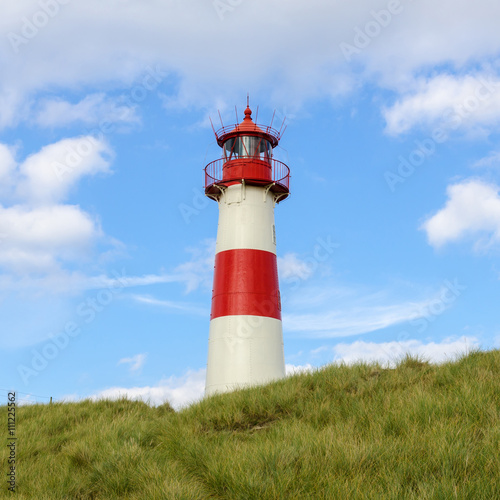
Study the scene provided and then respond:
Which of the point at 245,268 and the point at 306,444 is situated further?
the point at 245,268

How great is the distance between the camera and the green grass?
5695 mm

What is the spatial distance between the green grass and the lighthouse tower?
532 cm

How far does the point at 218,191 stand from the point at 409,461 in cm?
1321

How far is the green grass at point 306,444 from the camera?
570 cm

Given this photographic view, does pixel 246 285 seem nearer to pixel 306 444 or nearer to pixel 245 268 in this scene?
pixel 245 268

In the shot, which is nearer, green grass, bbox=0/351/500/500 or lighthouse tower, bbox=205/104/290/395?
green grass, bbox=0/351/500/500

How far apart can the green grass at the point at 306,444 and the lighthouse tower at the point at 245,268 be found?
5.32 metres

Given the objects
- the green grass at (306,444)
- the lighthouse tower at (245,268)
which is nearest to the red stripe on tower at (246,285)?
the lighthouse tower at (245,268)

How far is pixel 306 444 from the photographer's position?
22.0 ft

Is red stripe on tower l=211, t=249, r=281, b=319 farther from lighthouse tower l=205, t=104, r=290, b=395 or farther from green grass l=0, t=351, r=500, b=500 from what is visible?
green grass l=0, t=351, r=500, b=500

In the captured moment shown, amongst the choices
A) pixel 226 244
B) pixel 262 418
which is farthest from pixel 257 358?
pixel 262 418

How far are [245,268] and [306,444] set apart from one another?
1005 cm

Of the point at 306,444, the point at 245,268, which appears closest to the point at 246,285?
the point at 245,268

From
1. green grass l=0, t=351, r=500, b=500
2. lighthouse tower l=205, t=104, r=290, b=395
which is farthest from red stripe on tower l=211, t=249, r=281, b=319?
green grass l=0, t=351, r=500, b=500
